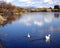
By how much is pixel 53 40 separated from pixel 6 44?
8.51 feet

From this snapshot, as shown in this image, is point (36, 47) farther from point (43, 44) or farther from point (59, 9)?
point (59, 9)

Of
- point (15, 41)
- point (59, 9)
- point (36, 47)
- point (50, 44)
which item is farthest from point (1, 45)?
point (59, 9)

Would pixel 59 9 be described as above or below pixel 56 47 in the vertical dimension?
below

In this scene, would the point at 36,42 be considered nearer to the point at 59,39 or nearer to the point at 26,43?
the point at 26,43

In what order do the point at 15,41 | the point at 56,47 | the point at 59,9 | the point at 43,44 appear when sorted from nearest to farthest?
the point at 56,47 < the point at 43,44 < the point at 15,41 < the point at 59,9

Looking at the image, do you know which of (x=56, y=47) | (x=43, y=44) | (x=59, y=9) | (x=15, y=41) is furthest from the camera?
(x=59, y=9)

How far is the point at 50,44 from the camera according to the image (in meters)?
10.4

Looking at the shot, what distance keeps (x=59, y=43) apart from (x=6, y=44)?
2.69 m

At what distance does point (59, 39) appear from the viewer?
11523 millimetres

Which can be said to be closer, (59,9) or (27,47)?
(27,47)

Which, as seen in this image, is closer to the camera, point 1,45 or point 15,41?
point 1,45

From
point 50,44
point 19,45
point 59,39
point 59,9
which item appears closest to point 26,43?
point 19,45

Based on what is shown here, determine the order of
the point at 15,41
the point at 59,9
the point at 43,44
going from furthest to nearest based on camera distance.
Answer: the point at 59,9, the point at 15,41, the point at 43,44

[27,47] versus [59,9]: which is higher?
[27,47]
